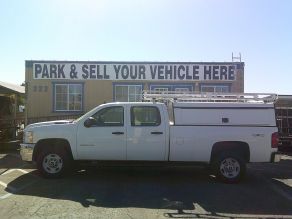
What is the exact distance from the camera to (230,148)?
1077cm

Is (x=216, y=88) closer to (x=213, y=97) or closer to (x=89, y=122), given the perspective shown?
(x=213, y=97)

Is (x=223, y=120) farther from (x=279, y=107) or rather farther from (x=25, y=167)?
(x=279, y=107)

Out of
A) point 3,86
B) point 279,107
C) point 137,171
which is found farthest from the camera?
point 3,86

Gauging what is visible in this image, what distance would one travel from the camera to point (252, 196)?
30.2 feet

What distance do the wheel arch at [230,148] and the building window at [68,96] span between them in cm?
1498

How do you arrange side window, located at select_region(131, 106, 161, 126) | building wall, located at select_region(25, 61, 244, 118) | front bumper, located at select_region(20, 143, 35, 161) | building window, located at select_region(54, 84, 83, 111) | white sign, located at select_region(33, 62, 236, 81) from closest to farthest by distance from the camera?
1. side window, located at select_region(131, 106, 161, 126)
2. front bumper, located at select_region(20, 143, 35, 161)
3. white sign, located at select_region(33, 62, 236, 81)
4. building wall, located at select_region(25, 61, 244, 118)
5. building window, located at select_region(54, 84, 83, 111)

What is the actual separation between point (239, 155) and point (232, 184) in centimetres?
71

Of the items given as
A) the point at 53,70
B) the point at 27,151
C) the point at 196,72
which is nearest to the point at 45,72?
the point at 53,70

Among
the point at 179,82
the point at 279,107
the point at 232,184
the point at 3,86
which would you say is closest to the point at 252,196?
the point at 232,184

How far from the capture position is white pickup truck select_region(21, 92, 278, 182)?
1066 cm

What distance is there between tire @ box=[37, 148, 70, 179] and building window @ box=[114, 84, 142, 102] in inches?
545

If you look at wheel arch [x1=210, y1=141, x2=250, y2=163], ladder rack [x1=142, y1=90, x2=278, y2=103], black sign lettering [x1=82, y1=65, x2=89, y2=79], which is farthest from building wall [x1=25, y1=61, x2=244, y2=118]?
wheel arch [x1=210, y1=141, x2=250, y2=163]

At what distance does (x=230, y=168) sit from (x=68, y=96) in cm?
1539

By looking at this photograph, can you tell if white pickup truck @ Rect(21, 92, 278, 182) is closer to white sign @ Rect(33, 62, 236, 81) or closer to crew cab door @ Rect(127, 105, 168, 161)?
crew cab door @ Rect(127, 105, 168, 161)
